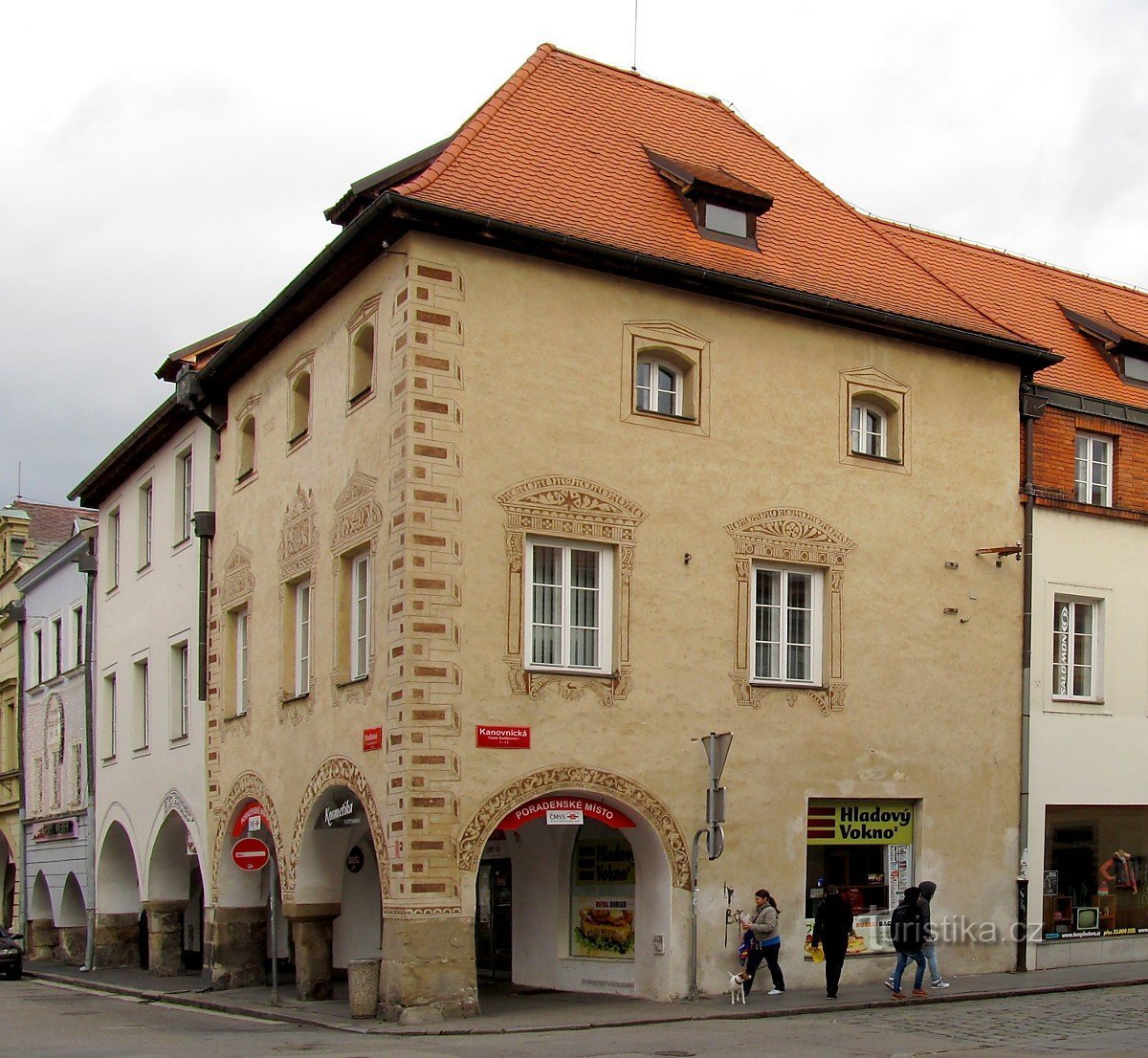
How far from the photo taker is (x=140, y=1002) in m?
27.0

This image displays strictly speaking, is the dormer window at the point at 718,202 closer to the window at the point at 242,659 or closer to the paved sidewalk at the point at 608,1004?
the window at the point at 242,659

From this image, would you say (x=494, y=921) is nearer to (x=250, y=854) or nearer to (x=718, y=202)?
(x=250, y=854)

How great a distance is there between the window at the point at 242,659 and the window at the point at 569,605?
6.85 metres

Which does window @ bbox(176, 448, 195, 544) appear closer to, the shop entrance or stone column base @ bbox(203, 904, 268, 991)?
stone column base @ bbox(203, 904, 268, 991)

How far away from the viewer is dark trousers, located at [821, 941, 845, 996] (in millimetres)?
20906

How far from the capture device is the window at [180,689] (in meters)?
30.6

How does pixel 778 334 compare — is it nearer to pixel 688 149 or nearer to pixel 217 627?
pixel 688 149

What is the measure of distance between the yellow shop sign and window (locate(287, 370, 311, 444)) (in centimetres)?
893

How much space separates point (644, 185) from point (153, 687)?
48.2ft

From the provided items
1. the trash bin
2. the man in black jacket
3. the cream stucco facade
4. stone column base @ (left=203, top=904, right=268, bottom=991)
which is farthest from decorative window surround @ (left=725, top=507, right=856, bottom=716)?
stone column base @ (left=203, top=904, right=268, bottom=991)

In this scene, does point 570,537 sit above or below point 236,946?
above

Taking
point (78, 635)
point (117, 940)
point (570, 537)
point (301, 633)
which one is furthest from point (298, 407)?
point (78, 635)

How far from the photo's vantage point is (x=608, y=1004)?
832 inches

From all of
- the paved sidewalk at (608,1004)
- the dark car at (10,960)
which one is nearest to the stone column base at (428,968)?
the paved sidewalk at (608,1004)
